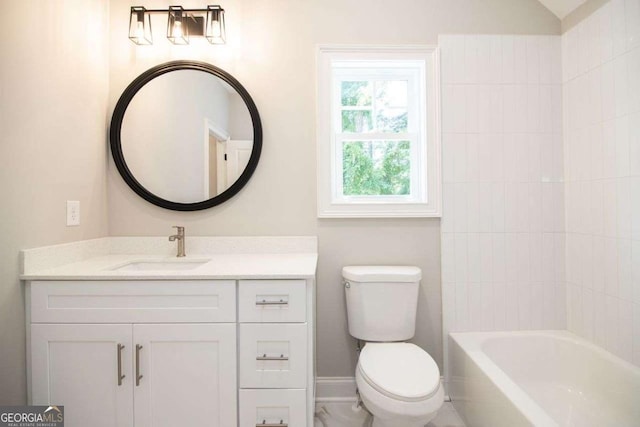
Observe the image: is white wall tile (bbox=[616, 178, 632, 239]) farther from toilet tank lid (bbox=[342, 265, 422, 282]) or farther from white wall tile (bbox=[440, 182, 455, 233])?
toilet tank lid (bbox=[342, 265, 422, 282])

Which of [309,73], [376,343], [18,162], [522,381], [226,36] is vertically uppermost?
[226,36]

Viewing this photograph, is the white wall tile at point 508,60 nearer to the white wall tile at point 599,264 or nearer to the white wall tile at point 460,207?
the white wall tile at point 460,207

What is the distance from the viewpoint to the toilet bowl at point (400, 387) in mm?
1229

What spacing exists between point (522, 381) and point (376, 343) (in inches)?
33.2

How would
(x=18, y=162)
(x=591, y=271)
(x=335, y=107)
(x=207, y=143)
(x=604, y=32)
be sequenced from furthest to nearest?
(x=335, y=107) → (x=207, y=143) → (x=591, y=271) → (x=604, y=32) → (x=18, y=162)

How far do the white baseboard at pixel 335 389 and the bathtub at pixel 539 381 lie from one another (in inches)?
22.3

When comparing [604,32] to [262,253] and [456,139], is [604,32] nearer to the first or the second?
[456,139]

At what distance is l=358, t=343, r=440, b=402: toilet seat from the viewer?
1.25 metres

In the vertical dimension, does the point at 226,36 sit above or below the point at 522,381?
above

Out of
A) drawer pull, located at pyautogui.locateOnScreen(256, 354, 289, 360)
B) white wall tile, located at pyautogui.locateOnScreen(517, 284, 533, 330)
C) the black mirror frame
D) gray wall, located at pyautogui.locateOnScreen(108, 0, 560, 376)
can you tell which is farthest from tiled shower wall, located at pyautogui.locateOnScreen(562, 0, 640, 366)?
the black mirror frame

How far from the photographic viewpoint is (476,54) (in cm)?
185

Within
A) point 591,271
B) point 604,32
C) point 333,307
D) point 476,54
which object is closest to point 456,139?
point 476,54

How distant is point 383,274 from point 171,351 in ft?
3.38

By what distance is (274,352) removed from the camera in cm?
131
